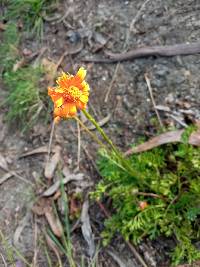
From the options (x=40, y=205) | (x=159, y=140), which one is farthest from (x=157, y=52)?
(x=40, y=205)

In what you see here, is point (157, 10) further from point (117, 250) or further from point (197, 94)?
point (117, 250)

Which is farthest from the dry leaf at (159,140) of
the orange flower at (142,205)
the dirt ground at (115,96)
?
the orange flower at (142,205)

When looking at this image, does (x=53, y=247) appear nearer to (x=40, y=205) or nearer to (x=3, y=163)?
(x=40, y=205)

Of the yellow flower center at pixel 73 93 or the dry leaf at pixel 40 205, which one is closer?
the yellow flower center at pixel 73 93

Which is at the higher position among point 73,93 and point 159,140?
point 73,93

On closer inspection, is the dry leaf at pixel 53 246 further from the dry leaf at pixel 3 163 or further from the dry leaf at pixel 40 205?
the dry leaf at pixel 3 163

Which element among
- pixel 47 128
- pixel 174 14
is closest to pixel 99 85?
pixel 47 128
